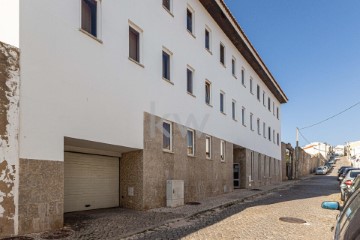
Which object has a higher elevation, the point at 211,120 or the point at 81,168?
the point at 211,120

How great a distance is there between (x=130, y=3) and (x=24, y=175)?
23.0ft

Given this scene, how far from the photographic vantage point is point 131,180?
12.1m

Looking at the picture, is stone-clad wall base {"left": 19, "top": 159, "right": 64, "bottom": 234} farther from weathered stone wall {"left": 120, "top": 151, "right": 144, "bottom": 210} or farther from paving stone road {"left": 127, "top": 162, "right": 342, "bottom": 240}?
weathered stone wall {"left": 120, "top": 151, "right": 144, "bottom": 210}

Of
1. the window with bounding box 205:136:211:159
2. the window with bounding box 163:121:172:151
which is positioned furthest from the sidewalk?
the window with bounding box 205:136:211:159

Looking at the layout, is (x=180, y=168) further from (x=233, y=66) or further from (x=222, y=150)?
(x=233, y=66)

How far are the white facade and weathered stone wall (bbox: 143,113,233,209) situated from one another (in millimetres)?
641

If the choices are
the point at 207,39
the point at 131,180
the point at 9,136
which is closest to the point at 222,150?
the point at 207,39

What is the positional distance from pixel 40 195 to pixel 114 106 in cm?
372

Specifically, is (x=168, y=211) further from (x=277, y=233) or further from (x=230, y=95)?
(x=230, y=95)

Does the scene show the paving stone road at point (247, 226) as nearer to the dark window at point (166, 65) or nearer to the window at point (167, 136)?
the window at point (167, 136)

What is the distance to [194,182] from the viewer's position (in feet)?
51.8

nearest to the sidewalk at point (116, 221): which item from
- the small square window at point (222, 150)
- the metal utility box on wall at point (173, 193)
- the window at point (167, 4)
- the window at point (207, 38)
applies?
the metal utility box on wall at point (173, 193)

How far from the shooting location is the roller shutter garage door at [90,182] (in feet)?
34.9

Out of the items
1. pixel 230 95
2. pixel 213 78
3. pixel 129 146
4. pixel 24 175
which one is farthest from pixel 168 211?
pixel 230 95
